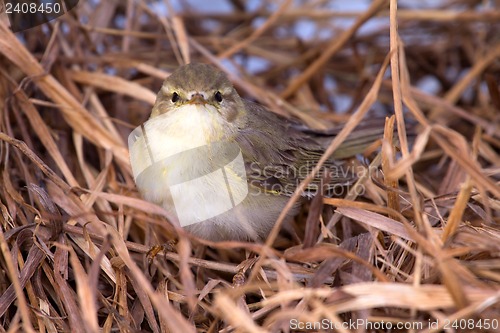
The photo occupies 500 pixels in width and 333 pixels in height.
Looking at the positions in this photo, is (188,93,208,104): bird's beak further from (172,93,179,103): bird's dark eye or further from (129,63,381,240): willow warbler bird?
(172,93,179,103): bird's dark eye

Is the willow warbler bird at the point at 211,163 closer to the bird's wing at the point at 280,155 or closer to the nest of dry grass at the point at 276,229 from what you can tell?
the bird's wing at the point at 280,155

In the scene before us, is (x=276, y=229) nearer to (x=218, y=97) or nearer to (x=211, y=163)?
(x=211, y=163)

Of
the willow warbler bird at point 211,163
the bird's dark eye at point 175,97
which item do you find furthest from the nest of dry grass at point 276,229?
the bird's dark eye at point 175,97

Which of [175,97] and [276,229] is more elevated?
[175,97]

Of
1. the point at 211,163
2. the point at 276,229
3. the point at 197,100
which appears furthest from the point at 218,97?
the point at 276,229

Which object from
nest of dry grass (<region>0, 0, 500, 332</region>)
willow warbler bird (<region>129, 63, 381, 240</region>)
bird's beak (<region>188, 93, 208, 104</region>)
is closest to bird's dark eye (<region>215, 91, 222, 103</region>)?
willow warbler bird (<region>129, 63, 381, 240</region>)

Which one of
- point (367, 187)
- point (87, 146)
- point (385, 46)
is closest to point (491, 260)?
point (367, 187)

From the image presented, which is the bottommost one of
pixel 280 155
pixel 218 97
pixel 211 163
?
pixel 280 155

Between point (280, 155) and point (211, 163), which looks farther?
point (280, 155)
